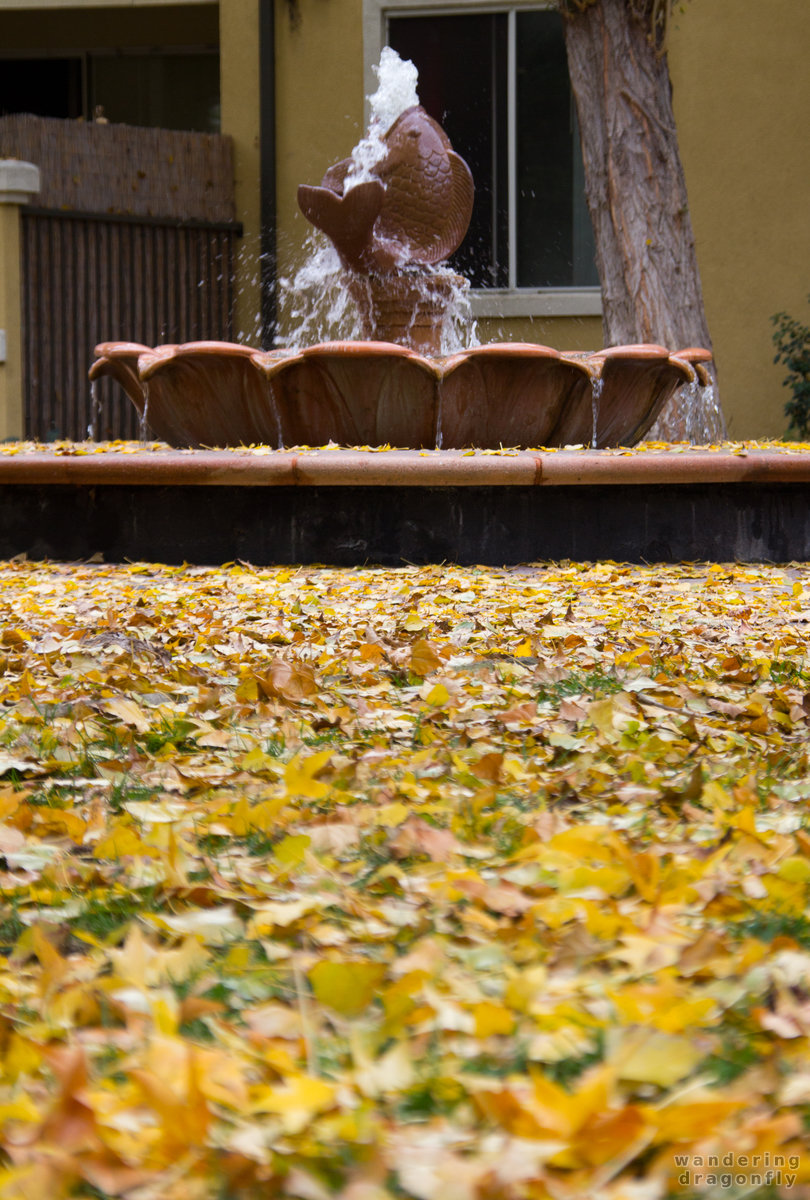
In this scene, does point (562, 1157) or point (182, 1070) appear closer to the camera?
point (562, 1157)

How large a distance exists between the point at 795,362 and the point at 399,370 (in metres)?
6.45

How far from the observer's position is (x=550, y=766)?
8.25 feet

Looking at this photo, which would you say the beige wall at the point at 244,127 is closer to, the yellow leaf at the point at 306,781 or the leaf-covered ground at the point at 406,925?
the leaf-covered ground at the point at 406,925

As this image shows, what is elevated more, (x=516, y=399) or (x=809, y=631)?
(x=516, y=399)

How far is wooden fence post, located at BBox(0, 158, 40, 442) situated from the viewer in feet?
35.9

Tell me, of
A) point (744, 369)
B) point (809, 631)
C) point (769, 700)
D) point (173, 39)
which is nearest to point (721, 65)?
point (744, 369)

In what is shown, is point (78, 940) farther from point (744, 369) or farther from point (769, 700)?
point (744, 369)

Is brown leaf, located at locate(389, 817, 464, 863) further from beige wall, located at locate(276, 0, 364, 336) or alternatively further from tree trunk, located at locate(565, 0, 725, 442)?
beige wall, located at locate(276, 0, 364, 336)

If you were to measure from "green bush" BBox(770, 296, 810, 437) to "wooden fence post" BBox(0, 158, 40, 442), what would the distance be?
262 inches

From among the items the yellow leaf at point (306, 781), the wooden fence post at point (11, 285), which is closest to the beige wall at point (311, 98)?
the wooden fence post at point (11, 285)

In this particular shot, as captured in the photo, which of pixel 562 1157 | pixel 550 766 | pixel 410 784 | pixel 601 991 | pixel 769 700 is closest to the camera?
pixel 562 1157

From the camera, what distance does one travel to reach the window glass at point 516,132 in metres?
11.8

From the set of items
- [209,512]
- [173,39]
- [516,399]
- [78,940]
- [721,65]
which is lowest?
[78,940]

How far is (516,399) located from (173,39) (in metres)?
10.1
